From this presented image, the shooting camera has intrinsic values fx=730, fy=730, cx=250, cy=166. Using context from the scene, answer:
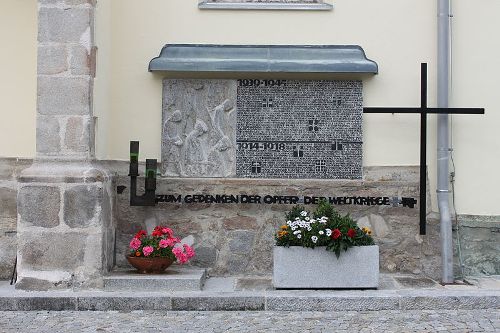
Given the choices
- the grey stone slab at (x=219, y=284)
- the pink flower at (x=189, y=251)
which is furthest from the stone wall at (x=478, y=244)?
the pink flower at (x=189, y=251)

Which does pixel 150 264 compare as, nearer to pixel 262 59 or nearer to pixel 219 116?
pixel 219 116

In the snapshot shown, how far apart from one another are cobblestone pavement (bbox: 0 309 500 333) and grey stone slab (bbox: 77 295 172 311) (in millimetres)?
74

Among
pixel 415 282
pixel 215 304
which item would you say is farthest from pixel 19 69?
pixel 415 282

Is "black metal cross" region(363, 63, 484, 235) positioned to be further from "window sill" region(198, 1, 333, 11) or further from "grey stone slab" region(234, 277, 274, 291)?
"grey stone slab" region(234, 277, 274, 291)

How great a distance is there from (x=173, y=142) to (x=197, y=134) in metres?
0.26

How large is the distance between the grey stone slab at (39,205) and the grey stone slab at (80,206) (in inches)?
3.8

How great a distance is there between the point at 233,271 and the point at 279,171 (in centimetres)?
111

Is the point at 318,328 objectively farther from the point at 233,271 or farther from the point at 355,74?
the point at 355,74

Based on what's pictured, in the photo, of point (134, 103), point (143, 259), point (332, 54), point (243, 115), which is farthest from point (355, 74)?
point (143, 259)

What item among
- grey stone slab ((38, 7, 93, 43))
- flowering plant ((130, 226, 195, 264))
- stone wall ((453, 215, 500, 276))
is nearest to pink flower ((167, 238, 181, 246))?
flowering plant ((130, 226, 195, 264))

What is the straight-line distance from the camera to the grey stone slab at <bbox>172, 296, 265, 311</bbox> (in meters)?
6.20

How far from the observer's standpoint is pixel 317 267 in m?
6.50

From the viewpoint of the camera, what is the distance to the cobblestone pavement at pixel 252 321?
218 inches

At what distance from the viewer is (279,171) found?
7418 mm
